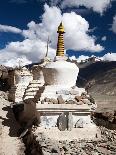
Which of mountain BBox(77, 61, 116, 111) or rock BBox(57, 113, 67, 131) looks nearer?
rock BBox(57, 113, 67, 131)

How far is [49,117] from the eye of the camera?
12242 mm

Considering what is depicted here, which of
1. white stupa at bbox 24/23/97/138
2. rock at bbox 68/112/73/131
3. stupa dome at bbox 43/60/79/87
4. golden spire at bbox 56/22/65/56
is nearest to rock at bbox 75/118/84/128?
white stupa at bbox 24/23/97/138

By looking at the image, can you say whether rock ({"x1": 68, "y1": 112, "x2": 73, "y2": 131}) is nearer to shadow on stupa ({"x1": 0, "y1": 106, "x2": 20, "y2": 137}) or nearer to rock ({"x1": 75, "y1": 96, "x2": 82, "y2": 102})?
rock ({"x1": 75, "y1": 96, "x2": 82, "y2": 102})

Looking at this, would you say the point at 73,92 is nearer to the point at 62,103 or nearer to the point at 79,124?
the point at 62,103

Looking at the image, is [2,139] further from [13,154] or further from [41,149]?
[41,149]

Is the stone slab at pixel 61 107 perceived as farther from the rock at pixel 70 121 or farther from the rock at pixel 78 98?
the rock at pixel 78 98

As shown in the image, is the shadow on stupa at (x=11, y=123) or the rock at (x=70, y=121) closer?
the rock at (x=70, y=121)

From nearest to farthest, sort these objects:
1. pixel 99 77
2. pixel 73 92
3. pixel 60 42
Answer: pixel 73 92 → pixel 60 42 → pixel 99 77

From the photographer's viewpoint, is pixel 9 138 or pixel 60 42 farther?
pixel 60 42

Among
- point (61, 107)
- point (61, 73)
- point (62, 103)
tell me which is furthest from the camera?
point (61, 73)

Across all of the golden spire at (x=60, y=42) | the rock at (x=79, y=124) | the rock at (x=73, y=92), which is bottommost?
the rock at (x=79, y=124)

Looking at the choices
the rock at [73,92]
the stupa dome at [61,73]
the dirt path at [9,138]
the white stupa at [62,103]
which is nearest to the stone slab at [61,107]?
the white stupa at [62,103]

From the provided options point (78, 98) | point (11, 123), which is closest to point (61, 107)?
point (78, 98)

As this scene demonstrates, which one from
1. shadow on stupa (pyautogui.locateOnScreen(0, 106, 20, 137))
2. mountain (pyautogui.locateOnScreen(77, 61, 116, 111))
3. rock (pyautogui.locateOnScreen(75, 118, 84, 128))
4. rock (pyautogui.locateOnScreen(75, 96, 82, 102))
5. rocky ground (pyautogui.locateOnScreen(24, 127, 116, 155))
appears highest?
mountain (pyautogui.locateOnScreen(77, 61, 116, 111))
